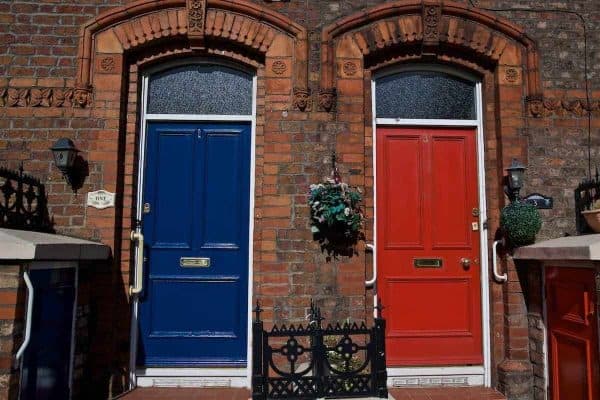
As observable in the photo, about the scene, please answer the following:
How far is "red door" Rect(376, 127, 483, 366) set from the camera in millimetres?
5020

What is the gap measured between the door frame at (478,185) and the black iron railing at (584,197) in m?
0.87

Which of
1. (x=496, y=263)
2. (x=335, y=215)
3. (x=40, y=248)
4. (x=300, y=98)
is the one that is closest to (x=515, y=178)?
(x=496, y=263)

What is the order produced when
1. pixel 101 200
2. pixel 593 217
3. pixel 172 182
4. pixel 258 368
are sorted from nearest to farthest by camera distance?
1. pixel 258 368
2. pixel 593 217
3. pixel 101 200
4. pixel 172 182

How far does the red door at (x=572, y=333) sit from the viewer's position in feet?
12.7

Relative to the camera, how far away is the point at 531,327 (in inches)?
186

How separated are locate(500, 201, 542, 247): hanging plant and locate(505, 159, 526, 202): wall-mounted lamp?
15cm

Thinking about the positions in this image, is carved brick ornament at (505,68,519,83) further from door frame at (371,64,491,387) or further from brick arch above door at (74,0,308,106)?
brick arch above door at (74,0,308,106)

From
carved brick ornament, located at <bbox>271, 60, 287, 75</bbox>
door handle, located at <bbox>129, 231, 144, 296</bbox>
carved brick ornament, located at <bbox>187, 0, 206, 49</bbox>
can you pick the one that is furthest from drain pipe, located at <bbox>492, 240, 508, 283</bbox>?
carved brick ornament, located at <bbox>187, 0, 206, 49</bbox>

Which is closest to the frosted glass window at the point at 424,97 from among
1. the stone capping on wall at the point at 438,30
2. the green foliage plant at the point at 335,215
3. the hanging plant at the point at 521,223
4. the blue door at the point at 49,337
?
the stone capping on wall at the point at 438,30

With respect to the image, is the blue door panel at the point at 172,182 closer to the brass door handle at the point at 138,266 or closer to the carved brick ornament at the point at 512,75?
the brass door handle at the point at 138,266

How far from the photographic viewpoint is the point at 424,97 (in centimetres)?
534

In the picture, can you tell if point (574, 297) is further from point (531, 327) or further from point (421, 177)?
point (421, 177)

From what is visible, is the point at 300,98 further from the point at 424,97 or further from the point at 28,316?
the point at 28,316

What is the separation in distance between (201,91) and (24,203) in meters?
2.03
